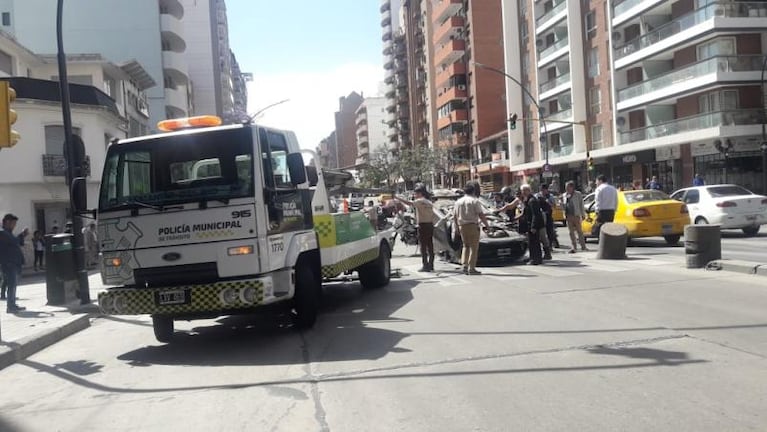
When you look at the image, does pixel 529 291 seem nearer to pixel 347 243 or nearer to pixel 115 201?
pixel 347 243

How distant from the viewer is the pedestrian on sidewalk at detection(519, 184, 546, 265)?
44.9 feet

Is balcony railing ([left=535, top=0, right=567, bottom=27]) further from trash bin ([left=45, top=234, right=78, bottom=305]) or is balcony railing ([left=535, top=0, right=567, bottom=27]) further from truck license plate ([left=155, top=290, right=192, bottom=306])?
truck license plate ([left=155, top=290, right=192, bottom=306])

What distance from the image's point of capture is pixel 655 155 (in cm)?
4066

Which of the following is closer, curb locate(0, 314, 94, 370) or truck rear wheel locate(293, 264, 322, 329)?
curb locate(0, 314, 94, 370)

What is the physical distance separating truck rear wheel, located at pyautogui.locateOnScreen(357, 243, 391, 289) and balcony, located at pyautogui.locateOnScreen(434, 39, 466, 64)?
2707 inches

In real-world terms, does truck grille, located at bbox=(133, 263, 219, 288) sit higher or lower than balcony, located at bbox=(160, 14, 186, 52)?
lower

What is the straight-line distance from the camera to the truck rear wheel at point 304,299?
8.32 m

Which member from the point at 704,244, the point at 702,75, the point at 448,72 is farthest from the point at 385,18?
the point at 704,244

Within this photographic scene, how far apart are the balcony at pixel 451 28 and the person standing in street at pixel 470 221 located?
6978 centimetres

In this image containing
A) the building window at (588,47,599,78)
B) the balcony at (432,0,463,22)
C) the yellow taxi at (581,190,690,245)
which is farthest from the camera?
the balcony at (432,0,463,22)

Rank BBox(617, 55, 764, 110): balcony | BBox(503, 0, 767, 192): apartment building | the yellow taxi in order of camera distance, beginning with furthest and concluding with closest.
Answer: BBox(503, 0, 767, 192): apartment building → BBox(617, 55, 764, 110): balcony → the yellow taxi

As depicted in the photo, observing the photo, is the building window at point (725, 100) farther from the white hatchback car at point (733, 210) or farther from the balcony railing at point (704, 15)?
the white hatchback car at point (733, 210)

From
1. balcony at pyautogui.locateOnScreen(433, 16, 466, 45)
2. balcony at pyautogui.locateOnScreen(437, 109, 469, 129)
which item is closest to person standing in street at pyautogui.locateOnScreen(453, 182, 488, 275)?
balcony at pyautogui.locateOnScreen(437, 109, 469, 129)

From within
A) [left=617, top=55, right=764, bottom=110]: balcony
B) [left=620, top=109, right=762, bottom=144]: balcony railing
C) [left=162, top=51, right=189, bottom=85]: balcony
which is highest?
[left=162, top=51, right=189, bottom=85]: balcony
